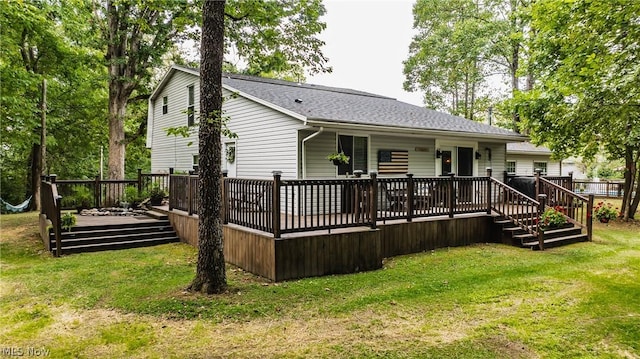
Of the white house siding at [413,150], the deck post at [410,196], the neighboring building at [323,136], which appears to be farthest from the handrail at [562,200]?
the deck post at [410,196]

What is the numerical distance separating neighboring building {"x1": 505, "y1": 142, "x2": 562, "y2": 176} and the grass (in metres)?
13.3

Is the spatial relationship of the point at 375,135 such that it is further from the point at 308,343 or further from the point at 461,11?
the point at 461,11

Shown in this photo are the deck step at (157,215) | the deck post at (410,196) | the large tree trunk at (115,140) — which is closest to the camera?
the deck post at (410,196)

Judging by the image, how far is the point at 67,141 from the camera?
18938 millimetres

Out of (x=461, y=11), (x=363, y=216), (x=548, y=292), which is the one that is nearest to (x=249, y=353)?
(x=363, y=216)

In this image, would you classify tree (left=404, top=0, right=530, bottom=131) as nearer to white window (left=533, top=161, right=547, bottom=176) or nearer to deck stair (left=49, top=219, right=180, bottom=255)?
white window (left=533, top=161, right=547, bottom=176)

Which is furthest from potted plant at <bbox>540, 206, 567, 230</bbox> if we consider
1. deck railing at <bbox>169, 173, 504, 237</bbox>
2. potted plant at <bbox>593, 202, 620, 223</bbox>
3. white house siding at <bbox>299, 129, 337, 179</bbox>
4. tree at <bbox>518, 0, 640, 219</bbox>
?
white house siding at <bbox>299, 129, 337, 179</bbox>

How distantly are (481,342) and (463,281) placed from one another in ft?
7.23

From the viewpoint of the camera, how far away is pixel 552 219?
8.91m

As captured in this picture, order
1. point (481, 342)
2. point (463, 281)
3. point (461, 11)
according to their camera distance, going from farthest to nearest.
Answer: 1. point (461, 11)
2. point (463, 281)
3. point (481, 342)

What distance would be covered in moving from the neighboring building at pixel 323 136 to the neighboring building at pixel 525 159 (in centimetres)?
643

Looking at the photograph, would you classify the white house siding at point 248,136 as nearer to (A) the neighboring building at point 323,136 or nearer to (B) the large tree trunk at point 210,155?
(A) the neighboring building at point 323,136

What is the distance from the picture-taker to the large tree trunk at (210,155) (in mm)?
5145

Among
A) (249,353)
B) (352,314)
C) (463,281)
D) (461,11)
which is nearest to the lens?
(249,353)
